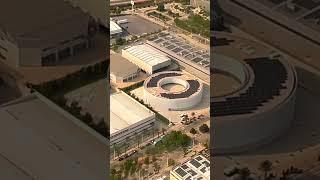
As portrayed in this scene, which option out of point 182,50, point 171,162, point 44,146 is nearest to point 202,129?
point 171,162

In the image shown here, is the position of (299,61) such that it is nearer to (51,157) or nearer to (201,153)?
(201,153)

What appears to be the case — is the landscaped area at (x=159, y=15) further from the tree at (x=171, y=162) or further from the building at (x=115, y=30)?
the tree at (x=171, y=162)

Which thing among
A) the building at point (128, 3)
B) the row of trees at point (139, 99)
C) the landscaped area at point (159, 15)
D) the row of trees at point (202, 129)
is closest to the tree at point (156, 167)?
the row of trees at point (202, 129)

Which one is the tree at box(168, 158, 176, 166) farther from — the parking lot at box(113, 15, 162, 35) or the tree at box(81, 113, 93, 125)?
the parking lot at box(113, 15, 162, 35)

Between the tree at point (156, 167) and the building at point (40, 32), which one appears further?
the tree at point (156, 167)

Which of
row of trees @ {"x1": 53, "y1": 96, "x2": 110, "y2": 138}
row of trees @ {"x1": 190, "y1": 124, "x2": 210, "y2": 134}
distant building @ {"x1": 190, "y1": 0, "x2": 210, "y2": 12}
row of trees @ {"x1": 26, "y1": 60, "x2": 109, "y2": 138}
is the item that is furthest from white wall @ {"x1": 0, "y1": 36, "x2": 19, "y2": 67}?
distant building @ {"x1": 190, "y1": 0, "x2": 210, "y2": 12}

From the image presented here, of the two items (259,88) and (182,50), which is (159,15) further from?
(259,88)
